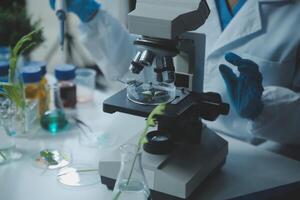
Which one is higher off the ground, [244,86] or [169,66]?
[169,66]

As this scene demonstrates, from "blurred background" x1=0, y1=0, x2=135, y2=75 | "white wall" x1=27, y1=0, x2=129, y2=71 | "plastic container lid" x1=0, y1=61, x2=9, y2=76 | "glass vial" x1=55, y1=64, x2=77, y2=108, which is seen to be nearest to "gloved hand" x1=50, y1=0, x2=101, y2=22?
"blurred background" x1=0, y1=0, x2=135, y2=75

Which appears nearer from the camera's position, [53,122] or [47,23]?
[53,122]

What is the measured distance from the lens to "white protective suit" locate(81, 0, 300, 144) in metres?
1.62

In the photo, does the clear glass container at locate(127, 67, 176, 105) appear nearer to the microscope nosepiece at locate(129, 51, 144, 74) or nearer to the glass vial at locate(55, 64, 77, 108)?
the microscope nosepiece at locate(129, 51, 144, 74)

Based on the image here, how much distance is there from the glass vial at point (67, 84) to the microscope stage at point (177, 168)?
522 millimetres

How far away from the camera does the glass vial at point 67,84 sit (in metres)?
1.85

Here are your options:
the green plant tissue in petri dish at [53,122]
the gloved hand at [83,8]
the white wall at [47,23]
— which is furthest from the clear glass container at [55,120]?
the white wall at [47,23]

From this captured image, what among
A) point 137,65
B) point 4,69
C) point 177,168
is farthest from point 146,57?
point 4,69

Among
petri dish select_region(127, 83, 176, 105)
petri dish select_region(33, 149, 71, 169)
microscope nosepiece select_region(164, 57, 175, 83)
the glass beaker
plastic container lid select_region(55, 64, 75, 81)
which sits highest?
microscope nosepiece select_region(164, 57, 175, 83)

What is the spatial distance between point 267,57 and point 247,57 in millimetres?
71

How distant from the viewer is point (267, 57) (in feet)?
5.80

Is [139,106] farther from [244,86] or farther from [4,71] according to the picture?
[4,71]

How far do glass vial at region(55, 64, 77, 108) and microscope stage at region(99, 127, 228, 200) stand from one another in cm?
52

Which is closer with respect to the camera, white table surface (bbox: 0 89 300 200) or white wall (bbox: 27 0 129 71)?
white table surface (bbox: 0 89 300 200)
